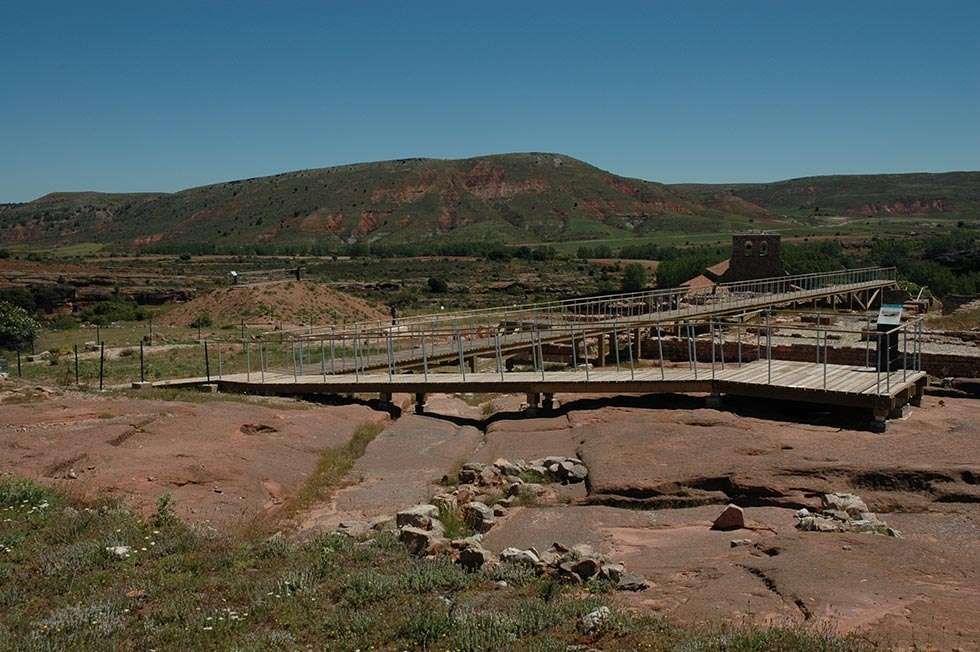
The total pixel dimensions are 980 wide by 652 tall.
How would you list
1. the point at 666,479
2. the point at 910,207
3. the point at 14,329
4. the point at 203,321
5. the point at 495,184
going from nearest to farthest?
the point at 666,479
the point at 14,329
the point at 203,321
the point at 495,184
the point at 910,207

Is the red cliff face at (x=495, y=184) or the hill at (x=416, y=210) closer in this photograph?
the hill at (x=416, y=210)

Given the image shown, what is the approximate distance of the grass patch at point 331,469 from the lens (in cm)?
1349

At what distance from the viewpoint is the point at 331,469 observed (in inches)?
596

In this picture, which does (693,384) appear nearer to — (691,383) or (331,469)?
(691,383)

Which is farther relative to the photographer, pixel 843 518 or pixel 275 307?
pixel 275 307

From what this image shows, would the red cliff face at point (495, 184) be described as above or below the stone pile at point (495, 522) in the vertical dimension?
above

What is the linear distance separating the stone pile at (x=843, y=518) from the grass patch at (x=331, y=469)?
23.0 feet

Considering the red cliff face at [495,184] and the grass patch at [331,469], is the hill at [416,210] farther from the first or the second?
the grass patch at [331,469]

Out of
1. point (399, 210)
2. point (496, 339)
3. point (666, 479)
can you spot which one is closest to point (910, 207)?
point (399, 210)

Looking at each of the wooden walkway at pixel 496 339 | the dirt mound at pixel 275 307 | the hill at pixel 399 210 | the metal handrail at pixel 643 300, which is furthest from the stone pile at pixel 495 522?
the hill at pixel 399 210

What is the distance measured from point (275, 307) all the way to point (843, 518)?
117ft

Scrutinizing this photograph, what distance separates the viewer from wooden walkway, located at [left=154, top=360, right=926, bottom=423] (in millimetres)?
→ 15891

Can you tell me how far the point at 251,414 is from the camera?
56.4 ft

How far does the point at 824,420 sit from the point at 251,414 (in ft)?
35.2
